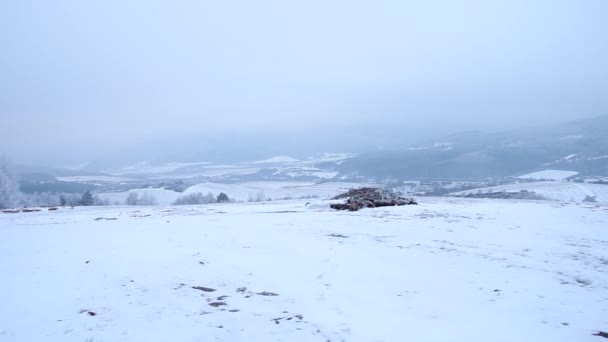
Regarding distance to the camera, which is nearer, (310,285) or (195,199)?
(310,285)

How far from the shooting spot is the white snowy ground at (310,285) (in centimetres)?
482

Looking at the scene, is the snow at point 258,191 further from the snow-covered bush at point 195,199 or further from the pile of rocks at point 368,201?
the pile of rocks at point 368,201

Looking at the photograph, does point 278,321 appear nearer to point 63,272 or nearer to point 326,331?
point 326,331

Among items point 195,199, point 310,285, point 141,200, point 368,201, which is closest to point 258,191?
point 195,199

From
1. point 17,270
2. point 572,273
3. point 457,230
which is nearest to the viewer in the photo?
point 572,273

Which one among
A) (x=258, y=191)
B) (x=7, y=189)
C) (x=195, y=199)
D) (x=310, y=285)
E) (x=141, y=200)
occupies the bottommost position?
(x=258, y=191)

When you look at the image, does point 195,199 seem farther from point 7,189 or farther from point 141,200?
point 7,189

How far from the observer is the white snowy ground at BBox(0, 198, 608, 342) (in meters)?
4.82

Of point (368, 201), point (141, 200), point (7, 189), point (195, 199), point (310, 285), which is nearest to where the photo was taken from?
point (310, 285)

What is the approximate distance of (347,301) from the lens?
5.80 m

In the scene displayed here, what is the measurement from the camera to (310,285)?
6.60m

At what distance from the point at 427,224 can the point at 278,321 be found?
9533 millimetres

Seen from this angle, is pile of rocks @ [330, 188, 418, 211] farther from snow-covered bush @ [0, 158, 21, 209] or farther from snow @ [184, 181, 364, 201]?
snow-covered bush @ [0, 158, 21, 209]

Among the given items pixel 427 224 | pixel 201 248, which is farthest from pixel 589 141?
pixel 201 248
